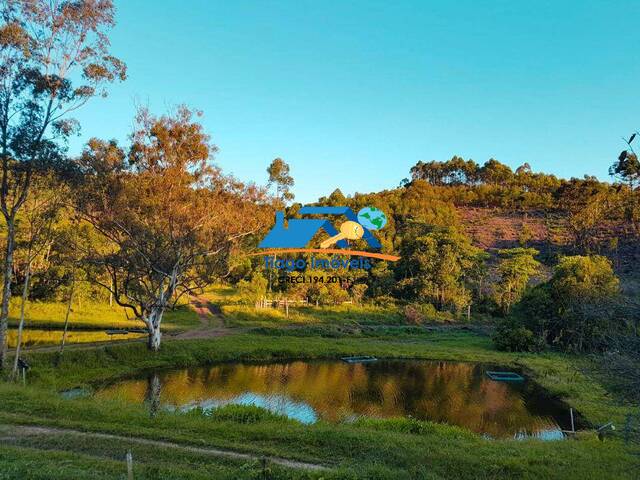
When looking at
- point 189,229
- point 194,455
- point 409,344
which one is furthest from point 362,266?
point 194,455

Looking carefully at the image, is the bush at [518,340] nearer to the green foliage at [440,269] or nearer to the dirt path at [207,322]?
the green foliage at [440,269]

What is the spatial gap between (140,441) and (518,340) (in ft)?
94.0

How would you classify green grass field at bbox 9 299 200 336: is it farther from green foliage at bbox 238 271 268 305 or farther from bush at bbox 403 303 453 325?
bush at bbox 403 303 453 325

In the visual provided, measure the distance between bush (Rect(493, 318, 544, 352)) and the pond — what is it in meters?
7.07

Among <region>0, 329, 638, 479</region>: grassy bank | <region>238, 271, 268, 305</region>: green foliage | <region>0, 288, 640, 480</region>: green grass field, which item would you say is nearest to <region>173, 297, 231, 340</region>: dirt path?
<region>238, 271, 268, 305</region>: green foliage

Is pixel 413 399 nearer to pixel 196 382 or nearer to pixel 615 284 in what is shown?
pixel 196 382

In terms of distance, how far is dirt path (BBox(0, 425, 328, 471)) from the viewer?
9.38 m

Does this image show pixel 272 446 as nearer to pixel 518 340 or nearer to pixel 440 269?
pixel 518 340

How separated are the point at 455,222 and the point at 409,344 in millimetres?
40665

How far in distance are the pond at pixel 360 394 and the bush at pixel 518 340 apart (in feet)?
23.2

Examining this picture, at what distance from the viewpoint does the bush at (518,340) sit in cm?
3209

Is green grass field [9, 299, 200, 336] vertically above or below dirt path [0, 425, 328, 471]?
above

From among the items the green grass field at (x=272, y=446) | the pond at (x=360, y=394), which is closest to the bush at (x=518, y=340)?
the pond at (x=360, y=394)

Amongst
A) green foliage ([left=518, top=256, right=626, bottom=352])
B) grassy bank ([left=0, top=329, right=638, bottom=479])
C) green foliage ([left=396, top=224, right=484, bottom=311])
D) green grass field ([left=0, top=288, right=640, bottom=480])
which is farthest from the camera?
green foliage ([left=396, top=224, right=484, bottom=311])
